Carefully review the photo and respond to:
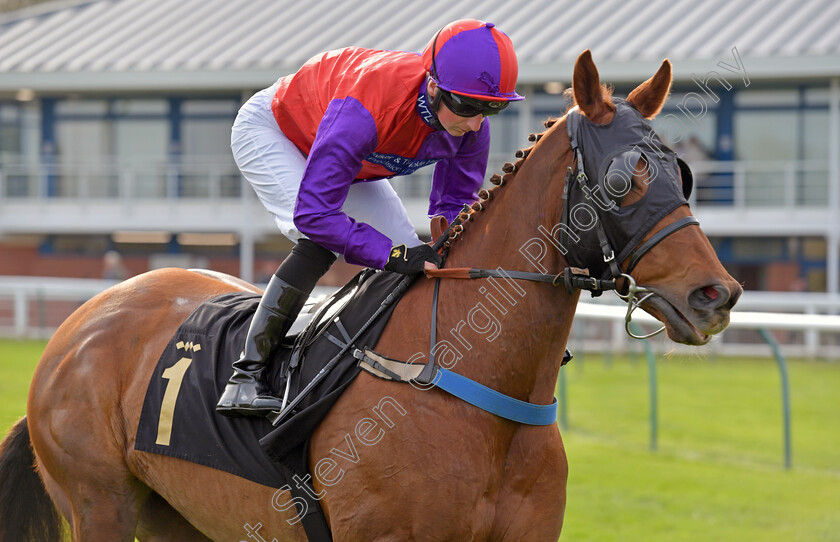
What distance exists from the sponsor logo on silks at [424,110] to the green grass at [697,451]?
106 centimetres

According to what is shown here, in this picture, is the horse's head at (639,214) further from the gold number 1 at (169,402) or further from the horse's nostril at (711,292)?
the gold number 1 at (169,402)

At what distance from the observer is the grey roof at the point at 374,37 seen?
17.5m

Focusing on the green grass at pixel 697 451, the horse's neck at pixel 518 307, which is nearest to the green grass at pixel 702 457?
the green grass at pixel 697 451

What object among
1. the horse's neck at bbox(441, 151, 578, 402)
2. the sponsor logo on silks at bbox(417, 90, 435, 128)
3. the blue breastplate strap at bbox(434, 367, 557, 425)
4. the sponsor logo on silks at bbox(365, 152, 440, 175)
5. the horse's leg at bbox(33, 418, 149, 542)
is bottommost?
the horse's leg at bbox(33, 418, 149, 542)

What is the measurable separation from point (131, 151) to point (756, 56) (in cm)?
1429

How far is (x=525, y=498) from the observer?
250 cm

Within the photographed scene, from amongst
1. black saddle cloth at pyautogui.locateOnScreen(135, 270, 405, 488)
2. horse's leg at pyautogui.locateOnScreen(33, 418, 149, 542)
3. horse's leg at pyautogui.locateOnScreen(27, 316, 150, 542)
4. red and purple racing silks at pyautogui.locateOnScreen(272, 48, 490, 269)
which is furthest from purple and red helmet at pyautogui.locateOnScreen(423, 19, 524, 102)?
horse's leg at pyautogui.locateOnScreen(33, 418, 149, 542)

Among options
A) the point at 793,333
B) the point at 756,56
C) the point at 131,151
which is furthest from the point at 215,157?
the point at 793,333

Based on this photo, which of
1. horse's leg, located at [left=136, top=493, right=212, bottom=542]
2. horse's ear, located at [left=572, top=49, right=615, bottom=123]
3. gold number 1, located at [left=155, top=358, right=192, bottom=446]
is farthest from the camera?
horse's leg, located at [left=136, top=493, right=212, bottom=542]

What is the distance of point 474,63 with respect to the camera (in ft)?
8.35

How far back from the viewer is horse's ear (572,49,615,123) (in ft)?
7.69

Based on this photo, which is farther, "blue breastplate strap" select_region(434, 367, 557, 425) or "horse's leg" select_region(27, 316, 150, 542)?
"horse's leg" select_region(27, 316, 150, 542)

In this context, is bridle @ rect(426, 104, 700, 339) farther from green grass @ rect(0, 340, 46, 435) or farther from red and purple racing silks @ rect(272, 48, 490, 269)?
green grass @ rect(0, 340, 46, 435)

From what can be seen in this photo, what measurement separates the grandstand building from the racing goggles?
48.6ft
